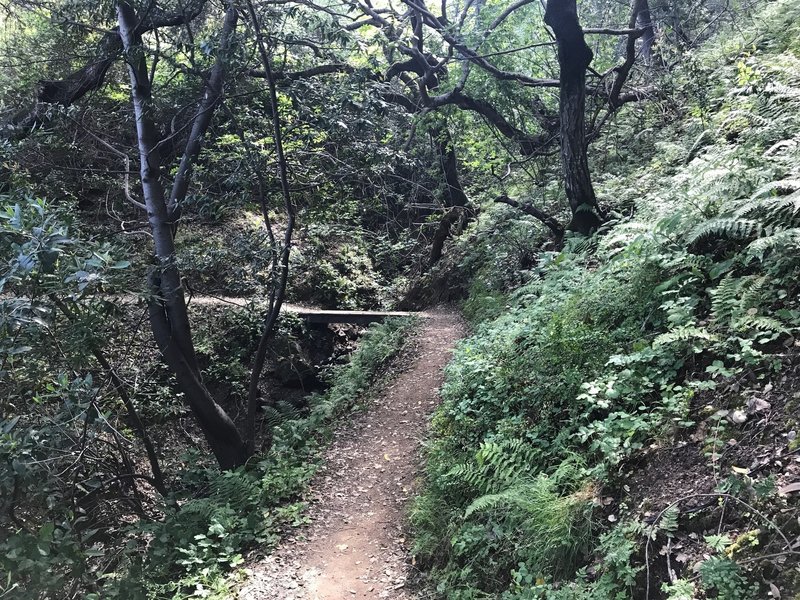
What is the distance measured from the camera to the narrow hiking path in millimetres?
5145

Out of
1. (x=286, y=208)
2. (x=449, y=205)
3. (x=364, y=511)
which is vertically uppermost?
(x=449, y=205)

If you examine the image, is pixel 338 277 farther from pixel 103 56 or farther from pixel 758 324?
pixel 758 324

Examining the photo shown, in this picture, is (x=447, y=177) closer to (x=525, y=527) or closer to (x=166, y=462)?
(x=166, y=462)

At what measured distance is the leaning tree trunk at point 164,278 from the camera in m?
7.46

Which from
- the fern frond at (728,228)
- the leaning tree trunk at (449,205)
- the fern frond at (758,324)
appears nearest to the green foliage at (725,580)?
the fern frond at (758,324)

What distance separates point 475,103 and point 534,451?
9238 millimetres

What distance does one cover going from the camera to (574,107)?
8.16 m

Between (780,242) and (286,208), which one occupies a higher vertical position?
(286,208)

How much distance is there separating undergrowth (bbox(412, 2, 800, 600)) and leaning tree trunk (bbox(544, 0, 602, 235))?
5.39 ft

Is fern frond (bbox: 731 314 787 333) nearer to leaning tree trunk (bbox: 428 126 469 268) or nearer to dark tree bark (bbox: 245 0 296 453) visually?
dark tree bark (bbox: 245 0 296 453)

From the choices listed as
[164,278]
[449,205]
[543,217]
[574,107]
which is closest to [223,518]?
[164,278]

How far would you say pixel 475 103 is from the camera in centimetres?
1173

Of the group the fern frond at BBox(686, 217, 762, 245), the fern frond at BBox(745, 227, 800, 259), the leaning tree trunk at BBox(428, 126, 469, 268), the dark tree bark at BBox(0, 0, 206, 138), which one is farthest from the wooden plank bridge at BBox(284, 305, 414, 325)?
the fern frond at BBox(745, 227, 800, 259)

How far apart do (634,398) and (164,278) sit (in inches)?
250
